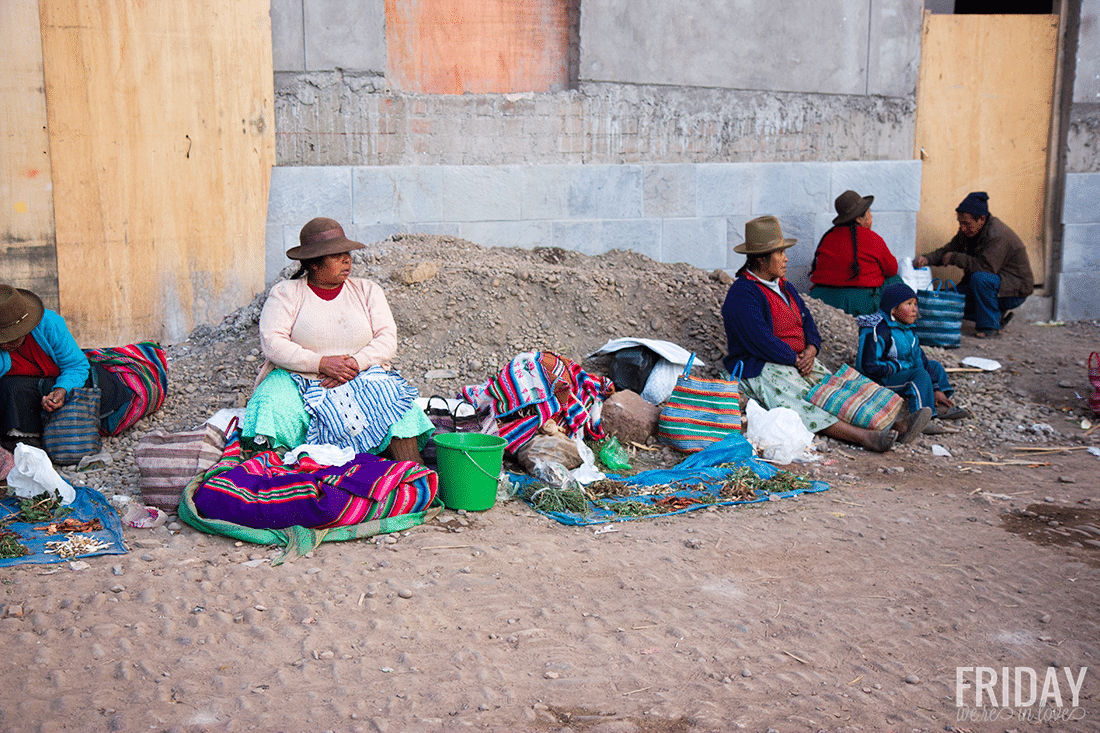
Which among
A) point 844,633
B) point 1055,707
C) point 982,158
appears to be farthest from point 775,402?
point 982,158

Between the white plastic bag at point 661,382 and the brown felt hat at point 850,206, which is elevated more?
the brown felt hat at point 850,206

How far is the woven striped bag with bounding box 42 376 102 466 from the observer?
195 inches

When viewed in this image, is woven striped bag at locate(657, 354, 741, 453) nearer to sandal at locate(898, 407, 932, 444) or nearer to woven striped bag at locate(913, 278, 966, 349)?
sandal at locate(898, 407, 932, 444)

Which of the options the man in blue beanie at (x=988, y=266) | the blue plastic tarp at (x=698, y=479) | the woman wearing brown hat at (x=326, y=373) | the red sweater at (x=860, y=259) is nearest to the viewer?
the blue plastic tarp at (x=698, y=479)

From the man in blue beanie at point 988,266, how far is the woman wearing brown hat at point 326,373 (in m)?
5.72

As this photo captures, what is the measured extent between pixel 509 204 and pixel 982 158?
5058 mm

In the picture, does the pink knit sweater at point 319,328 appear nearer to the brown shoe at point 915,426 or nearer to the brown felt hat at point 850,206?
the brown shoe at point 915,426

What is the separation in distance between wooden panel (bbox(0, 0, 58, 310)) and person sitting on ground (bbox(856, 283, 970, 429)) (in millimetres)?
5542

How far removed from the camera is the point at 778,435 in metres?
5.61

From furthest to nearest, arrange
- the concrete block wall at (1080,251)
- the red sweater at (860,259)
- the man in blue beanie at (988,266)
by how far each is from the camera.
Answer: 1. the concrete block wall at (1080,251)
2. the man in blue beanie at (988,266)
3. the red sweater at (860,259)

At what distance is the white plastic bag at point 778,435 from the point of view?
18.3ft

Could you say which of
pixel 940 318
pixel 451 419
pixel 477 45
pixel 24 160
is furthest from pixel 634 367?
pixel 24 160

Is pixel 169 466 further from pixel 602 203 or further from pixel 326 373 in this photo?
pixel 602 203

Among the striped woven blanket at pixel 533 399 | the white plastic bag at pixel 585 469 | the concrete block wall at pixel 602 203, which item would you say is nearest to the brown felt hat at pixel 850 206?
the concrete block wall at pixel 602 203
